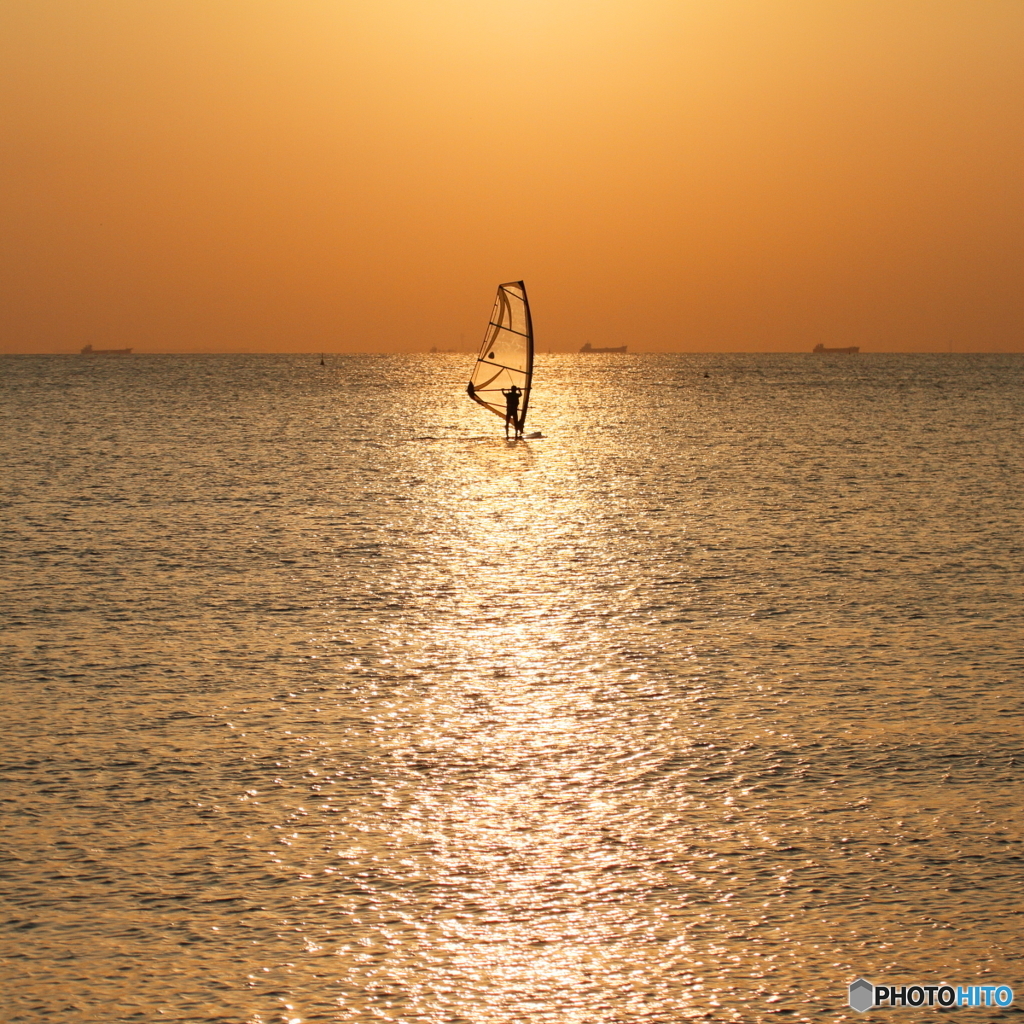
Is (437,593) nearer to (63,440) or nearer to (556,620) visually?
(556,620)

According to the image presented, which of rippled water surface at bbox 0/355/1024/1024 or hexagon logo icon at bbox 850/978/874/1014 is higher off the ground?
rippled water surface at bbox 0/355/1024/1024

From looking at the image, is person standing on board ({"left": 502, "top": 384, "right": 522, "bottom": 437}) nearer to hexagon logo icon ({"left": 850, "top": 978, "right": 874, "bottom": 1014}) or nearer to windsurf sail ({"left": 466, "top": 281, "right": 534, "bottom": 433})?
windsurf sail ({"left": 466, "top": 281, "right": 534, "bottom": 433})

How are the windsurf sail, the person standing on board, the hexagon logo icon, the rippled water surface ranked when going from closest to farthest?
the hexagon logo icon < the rippled water surface < the windsurf sail < the person standing on board

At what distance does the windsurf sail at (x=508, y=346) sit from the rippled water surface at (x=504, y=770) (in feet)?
130

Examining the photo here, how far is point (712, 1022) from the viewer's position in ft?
34.3

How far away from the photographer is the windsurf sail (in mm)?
80438

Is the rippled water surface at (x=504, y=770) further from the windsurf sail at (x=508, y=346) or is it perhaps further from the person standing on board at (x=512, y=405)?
the person standing on board at (x=512, y=405)

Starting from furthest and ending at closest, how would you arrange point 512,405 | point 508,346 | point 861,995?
point 512,405, point 508,346, point 861,995
